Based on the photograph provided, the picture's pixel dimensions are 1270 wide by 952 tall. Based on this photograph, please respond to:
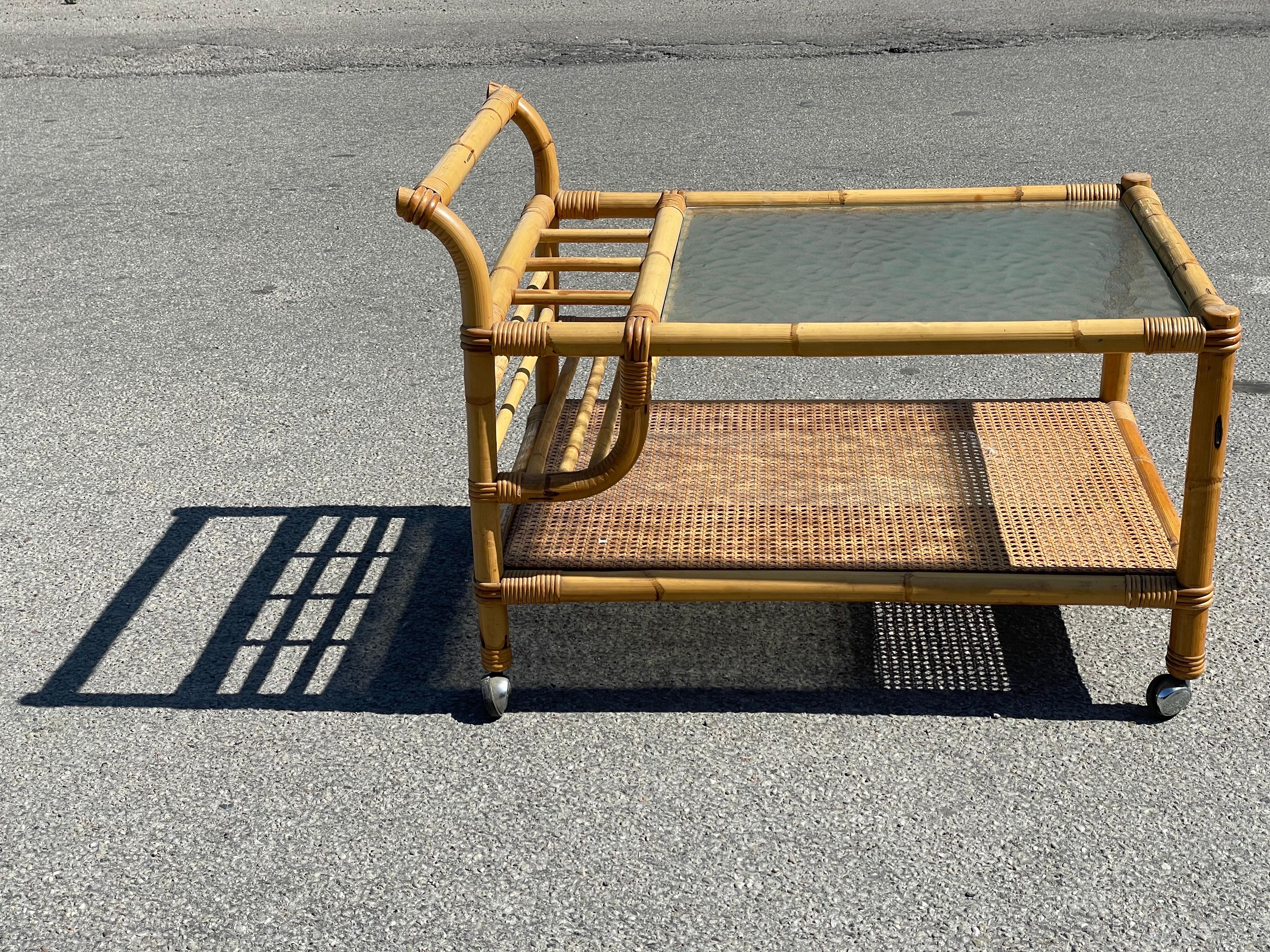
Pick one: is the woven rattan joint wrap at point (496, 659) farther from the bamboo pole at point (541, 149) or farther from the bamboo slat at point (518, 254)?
the bamboo pole at point (541, 149)

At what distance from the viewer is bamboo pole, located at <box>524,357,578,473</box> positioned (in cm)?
262

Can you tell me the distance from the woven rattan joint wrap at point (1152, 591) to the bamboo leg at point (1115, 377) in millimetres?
784

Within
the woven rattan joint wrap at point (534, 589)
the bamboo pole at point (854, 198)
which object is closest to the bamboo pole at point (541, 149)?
the bamboo pole at point (854, 198)

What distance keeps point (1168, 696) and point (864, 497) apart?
0.68m

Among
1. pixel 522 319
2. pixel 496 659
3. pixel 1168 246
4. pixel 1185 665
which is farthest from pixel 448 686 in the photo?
pixel 1168 246

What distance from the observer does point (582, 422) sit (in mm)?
2861

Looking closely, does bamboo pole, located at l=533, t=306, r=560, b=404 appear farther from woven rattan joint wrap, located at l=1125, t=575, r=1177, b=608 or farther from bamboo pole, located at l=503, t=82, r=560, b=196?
woven rattan joint wrap, located at l=1125, t=575, r=1177, b=608

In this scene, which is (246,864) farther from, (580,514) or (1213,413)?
(1213,413)

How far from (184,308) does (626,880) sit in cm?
299

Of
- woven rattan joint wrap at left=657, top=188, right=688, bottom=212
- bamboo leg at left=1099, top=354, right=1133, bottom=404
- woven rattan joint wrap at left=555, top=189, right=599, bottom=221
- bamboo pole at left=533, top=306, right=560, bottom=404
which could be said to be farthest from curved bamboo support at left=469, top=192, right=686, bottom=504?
bamboo leg at left=1099, top=354, right=1133, bottom=404

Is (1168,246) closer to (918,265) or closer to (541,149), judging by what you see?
(918,265)

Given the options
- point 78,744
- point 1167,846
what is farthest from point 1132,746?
point 78,744

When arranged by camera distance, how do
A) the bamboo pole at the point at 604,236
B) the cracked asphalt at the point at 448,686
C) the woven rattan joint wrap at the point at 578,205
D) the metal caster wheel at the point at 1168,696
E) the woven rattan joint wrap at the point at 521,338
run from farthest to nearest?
the woven rattan joint wrap at the point at 578,205 < the bamboo pole at the point at 604,236 < the metal caster wheel at the point at 1168,696 < the woven rattan joint wrap at the point at 521,338 < the cracked asphalt at the point at 448,686

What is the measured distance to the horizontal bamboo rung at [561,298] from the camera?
2561 millimetres
